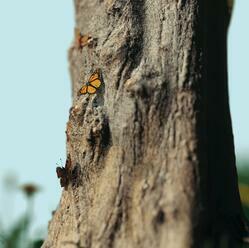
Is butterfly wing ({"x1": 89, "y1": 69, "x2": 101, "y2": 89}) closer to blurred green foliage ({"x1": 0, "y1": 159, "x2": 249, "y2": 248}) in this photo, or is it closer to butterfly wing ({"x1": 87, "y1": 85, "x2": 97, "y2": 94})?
butterfly wing ({"x1": 87, "y1": 85, "x2": 97, "y2": 94})

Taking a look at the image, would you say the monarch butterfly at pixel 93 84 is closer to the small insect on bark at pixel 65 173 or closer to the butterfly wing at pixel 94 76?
the butterfly wing at pixel 94 76

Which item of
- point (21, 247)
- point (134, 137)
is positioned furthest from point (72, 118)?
point (21, 247)

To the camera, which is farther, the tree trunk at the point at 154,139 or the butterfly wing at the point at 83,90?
the butterfly wing at the point at 83,90

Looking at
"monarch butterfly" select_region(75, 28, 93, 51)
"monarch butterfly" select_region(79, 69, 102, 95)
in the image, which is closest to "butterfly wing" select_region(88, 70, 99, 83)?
"monarch butterfly" select_region(79, 69, 102, 95)

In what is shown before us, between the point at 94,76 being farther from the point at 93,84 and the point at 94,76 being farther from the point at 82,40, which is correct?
the point at 82,40

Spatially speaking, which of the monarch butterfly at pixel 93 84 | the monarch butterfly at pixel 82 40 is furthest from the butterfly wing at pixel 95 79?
the monarch butterfly at pixel 82 40

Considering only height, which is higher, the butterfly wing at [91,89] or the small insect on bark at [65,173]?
the butterfly wing at [91,89]

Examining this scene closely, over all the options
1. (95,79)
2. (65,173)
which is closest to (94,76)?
(95,79)
